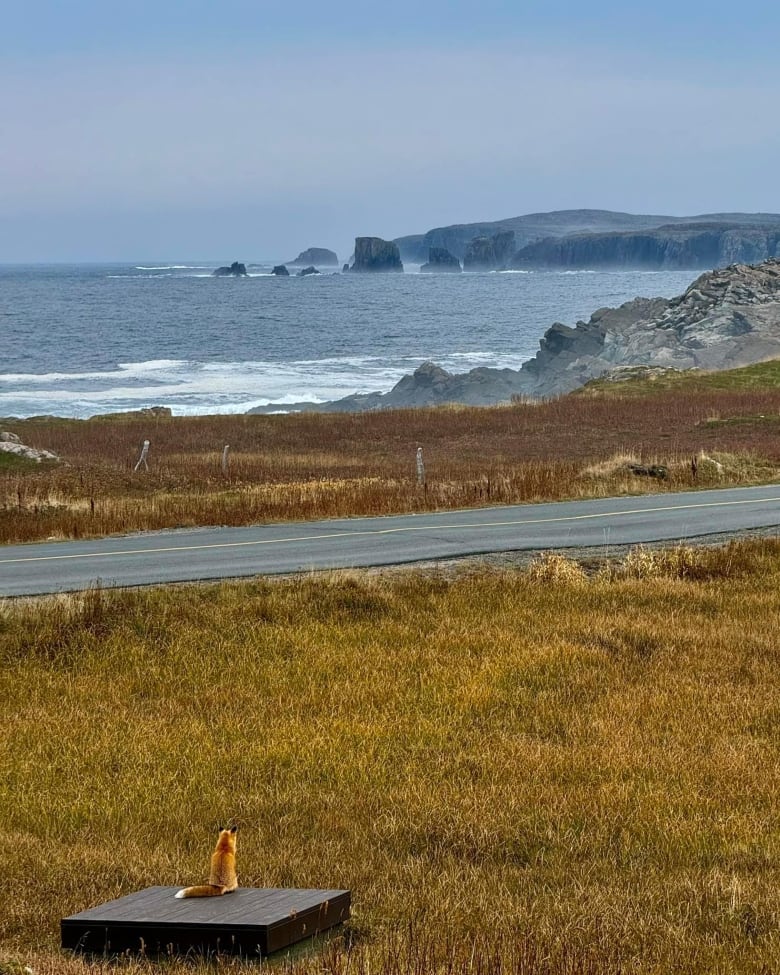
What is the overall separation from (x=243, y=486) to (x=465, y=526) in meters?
10.2

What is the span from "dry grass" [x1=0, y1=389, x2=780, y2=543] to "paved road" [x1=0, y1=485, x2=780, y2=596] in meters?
1.57

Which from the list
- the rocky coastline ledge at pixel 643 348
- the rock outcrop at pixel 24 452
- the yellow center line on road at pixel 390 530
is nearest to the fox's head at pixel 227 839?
the yellow center line on road at pixel 390 530

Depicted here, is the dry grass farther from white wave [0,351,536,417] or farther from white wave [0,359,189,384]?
white wave [0,359,189,384]

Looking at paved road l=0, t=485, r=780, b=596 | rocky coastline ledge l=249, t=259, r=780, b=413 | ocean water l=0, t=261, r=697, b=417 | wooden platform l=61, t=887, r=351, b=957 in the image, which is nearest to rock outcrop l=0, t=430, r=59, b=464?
paved road l=0, t=485, r=780, b=596

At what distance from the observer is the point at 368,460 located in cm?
4088

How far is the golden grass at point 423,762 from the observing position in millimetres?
6527

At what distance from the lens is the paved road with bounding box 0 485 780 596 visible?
1738 cm

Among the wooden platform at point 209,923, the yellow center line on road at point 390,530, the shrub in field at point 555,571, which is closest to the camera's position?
the wooden platform at point 209,923

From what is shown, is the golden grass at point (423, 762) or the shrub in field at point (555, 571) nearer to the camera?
the golden grass at point (423, 762)

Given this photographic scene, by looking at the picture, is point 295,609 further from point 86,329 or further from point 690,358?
point 86,329

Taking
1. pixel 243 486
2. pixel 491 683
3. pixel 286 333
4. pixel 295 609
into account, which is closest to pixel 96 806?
pixel 491 683

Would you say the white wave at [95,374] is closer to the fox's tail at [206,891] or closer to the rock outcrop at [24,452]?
the rock outcrop at [24,452]

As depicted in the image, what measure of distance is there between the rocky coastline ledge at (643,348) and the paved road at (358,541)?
155ft

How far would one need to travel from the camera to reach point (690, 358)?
75000mm
